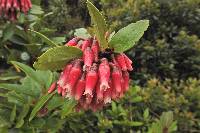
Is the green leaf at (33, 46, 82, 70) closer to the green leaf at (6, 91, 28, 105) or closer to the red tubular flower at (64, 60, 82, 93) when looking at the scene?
the red tubular flower at (64, 60, 82, 93)

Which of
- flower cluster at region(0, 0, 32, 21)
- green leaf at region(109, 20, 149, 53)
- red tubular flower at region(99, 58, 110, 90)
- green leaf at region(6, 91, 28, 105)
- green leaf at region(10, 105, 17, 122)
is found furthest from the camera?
flower cluster at region(0, 0, 32, 21)

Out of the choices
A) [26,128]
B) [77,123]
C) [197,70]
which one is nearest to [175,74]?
[197,70]

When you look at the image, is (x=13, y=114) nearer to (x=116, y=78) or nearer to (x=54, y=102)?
(x=54, y=102)

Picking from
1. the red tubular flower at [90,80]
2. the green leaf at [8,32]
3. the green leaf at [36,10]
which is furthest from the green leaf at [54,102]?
the green leaf at [36,10]

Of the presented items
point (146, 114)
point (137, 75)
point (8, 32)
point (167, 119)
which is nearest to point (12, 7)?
point (8, 32)

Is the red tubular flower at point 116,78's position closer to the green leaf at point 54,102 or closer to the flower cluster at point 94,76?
the flower cluster at point 94,76

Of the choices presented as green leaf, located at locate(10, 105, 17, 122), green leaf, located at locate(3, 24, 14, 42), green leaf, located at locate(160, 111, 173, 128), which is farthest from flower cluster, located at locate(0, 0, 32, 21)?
green leaf, located at locate(160, 111, 173, 128)

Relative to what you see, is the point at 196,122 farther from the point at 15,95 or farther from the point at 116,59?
the point at 116,59

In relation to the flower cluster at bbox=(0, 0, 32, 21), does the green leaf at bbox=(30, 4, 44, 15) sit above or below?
below
